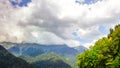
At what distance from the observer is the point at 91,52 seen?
92.5 meters

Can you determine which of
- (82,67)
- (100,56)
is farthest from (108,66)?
(82,67)

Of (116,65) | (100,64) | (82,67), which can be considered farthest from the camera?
(82,67)

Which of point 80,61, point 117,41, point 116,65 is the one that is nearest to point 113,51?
point 117,41

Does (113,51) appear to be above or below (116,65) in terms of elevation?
above

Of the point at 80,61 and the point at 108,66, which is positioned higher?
the point at 80,61

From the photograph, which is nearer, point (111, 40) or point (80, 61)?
point (111, 40)

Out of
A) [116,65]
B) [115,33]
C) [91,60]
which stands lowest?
[116,65]

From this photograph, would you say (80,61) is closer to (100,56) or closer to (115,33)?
(100,56)

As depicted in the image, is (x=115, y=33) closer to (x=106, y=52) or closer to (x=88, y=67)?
(x=106, y=52)

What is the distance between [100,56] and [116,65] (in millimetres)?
12441

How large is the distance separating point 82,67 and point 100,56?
44.0 feet

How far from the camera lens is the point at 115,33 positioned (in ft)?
285

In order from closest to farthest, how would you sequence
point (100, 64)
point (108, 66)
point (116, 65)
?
point (116, 65)
point (108, 66)
point (100, 64)

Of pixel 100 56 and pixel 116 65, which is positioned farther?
pixel 100 56
